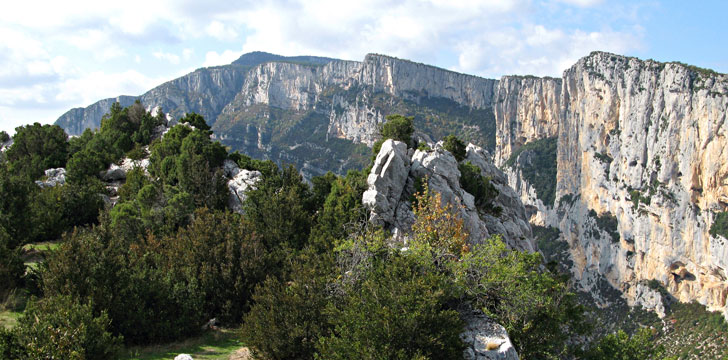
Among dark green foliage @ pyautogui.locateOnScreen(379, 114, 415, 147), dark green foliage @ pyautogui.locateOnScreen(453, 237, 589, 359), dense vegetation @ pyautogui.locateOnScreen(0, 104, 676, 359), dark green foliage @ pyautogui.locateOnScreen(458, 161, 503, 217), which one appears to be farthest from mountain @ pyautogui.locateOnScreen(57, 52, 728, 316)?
dark green foliage @ pyautogui.locateOnScreen(453, 237, 589, 359)

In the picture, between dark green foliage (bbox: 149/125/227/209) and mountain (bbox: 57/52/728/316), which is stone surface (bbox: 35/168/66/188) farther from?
mountain (bbox: 57/52/728/316)

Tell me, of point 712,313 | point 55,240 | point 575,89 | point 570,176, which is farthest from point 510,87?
point 55,240

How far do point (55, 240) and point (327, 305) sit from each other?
20.8 m

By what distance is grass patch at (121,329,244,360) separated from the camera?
43.8ft

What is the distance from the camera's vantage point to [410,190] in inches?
1046

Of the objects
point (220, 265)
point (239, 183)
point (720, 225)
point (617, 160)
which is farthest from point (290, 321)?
point (617, 160)

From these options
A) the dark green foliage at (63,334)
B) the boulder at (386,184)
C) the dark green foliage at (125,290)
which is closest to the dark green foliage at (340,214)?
the boulder at (386,184)

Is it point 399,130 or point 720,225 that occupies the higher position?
point 399,130

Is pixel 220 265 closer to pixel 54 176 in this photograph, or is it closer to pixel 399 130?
pixel 399 130

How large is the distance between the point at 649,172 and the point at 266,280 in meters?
120

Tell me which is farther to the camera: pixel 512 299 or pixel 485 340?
pixel 512 299

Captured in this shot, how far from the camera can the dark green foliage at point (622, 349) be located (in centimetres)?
2160

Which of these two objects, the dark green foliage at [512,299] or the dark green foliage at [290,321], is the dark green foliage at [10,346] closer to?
the dark green foliage at [290,321]

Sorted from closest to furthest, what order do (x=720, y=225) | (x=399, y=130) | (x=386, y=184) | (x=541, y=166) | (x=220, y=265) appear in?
(x=220, y=265)
(x=386, y=184)
(x=399, y=130)
(x=720, y=225)
(x=541, y=166)
